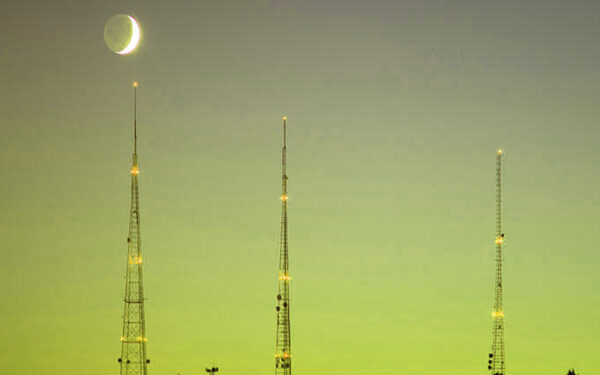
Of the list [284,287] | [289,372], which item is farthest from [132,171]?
[289,372]

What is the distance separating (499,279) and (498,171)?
16.8 m

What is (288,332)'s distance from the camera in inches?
6909

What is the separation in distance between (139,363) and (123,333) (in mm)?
4731

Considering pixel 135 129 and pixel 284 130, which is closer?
pixel 135 129

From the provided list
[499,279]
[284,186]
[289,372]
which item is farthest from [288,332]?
[499,279]

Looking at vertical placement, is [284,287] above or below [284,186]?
below

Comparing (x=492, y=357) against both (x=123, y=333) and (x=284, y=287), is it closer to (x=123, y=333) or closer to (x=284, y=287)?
(x=284, y=287)

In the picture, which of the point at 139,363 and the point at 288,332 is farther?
the point at 288,332

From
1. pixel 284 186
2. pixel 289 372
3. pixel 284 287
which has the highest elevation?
pixel 284 186

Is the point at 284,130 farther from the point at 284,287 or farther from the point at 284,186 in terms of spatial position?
the point at 284,287

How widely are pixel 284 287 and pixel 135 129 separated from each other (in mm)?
33257

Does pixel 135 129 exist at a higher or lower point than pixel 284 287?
higher

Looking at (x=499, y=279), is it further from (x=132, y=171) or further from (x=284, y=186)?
(x=132, y=171)

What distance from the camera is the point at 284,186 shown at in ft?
561
